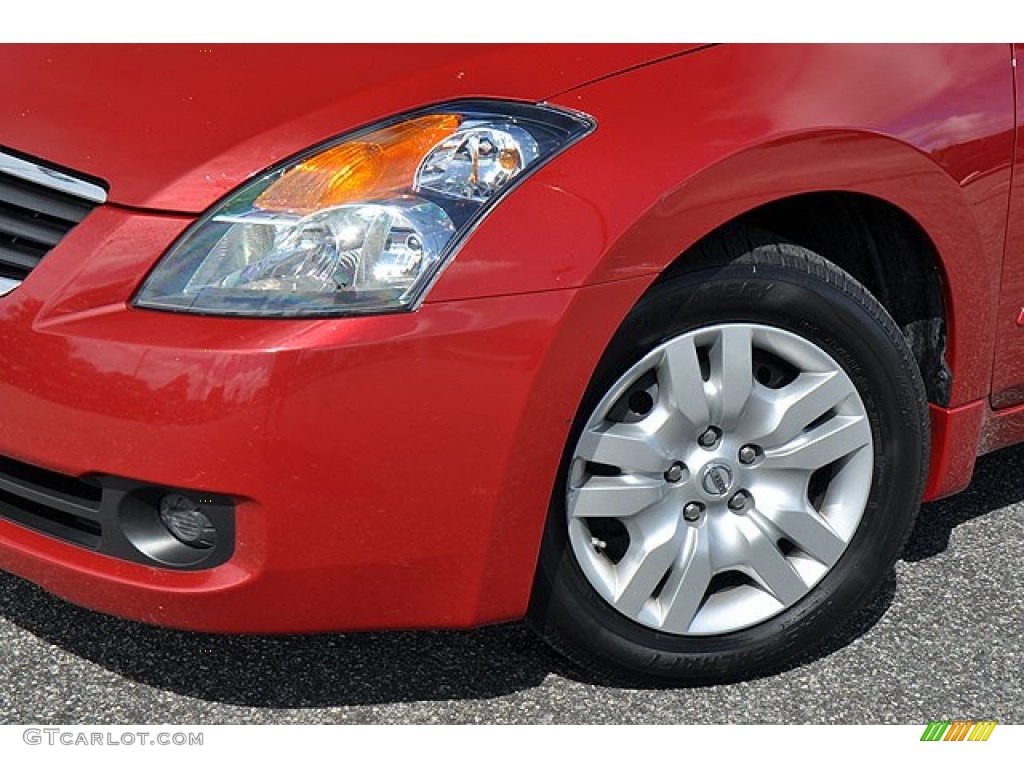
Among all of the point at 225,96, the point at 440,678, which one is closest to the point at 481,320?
the point at 225,96

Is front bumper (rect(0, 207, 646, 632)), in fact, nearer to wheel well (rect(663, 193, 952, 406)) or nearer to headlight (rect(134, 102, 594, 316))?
headlight (rect(134, 102, 594, 316))

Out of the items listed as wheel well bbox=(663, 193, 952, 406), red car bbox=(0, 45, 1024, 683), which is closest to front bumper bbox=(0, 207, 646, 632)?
red car bbox=(0, 45, 1024, 683)

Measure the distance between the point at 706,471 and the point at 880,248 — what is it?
1.76 ft

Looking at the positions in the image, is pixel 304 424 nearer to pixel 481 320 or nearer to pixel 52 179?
pixel 481 320

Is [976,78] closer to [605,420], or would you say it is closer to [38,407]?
[605,420]

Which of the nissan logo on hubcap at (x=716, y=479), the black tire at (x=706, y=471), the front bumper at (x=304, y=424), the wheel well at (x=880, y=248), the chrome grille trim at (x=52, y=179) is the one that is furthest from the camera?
the wheel well at (x=880, y=248)

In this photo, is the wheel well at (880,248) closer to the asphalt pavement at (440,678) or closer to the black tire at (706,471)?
the black tire at (706,471)

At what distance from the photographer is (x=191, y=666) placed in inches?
115

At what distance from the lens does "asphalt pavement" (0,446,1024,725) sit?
2.81 meters

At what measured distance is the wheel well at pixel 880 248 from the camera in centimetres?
286

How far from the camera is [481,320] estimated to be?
7.81 ft
